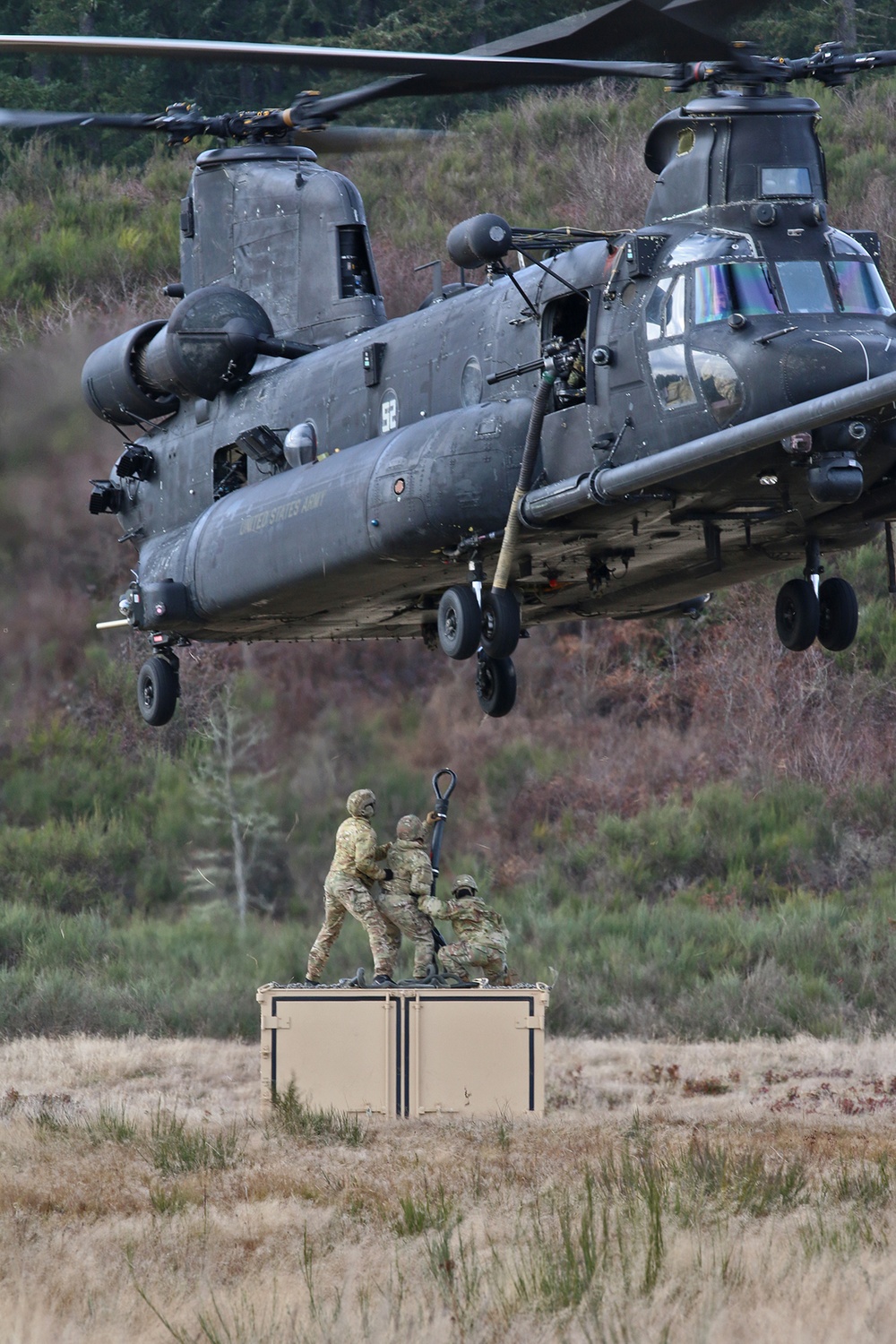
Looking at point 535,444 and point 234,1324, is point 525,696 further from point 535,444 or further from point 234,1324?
point 234,1324

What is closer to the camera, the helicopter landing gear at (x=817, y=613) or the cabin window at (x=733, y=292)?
the cabin window at (x=733, y=292)

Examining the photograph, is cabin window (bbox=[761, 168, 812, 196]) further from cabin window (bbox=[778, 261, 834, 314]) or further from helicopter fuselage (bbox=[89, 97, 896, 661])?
cabin window (bbox=[778, 261, 834, 314])

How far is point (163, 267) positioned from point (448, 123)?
382 inches

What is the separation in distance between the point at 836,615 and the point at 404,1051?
430 centimetres

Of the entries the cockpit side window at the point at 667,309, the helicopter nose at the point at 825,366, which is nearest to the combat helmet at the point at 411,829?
the cockpit side window at the point at 667,309

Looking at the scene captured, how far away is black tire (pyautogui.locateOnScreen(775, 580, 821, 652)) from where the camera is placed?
13.2m

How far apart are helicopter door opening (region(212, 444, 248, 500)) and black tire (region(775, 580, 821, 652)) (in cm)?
501

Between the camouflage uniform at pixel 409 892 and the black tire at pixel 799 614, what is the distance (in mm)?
3101

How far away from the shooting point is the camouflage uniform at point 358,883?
14539 millimetres

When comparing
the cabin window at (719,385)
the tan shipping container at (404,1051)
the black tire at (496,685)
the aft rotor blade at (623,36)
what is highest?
Result: the aft rotor blade at (623,36)

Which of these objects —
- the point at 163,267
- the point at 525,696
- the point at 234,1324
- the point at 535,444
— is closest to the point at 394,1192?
the point at 234,1324

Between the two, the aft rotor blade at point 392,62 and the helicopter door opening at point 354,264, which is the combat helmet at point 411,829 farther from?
the aft rotor blade at point 392,62

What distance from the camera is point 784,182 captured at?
11914 millimetres

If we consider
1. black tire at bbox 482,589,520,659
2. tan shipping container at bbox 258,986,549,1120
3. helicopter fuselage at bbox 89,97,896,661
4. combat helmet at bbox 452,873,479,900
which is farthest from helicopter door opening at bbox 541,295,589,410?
tan shipping container at bbox 258,986,549,1120
